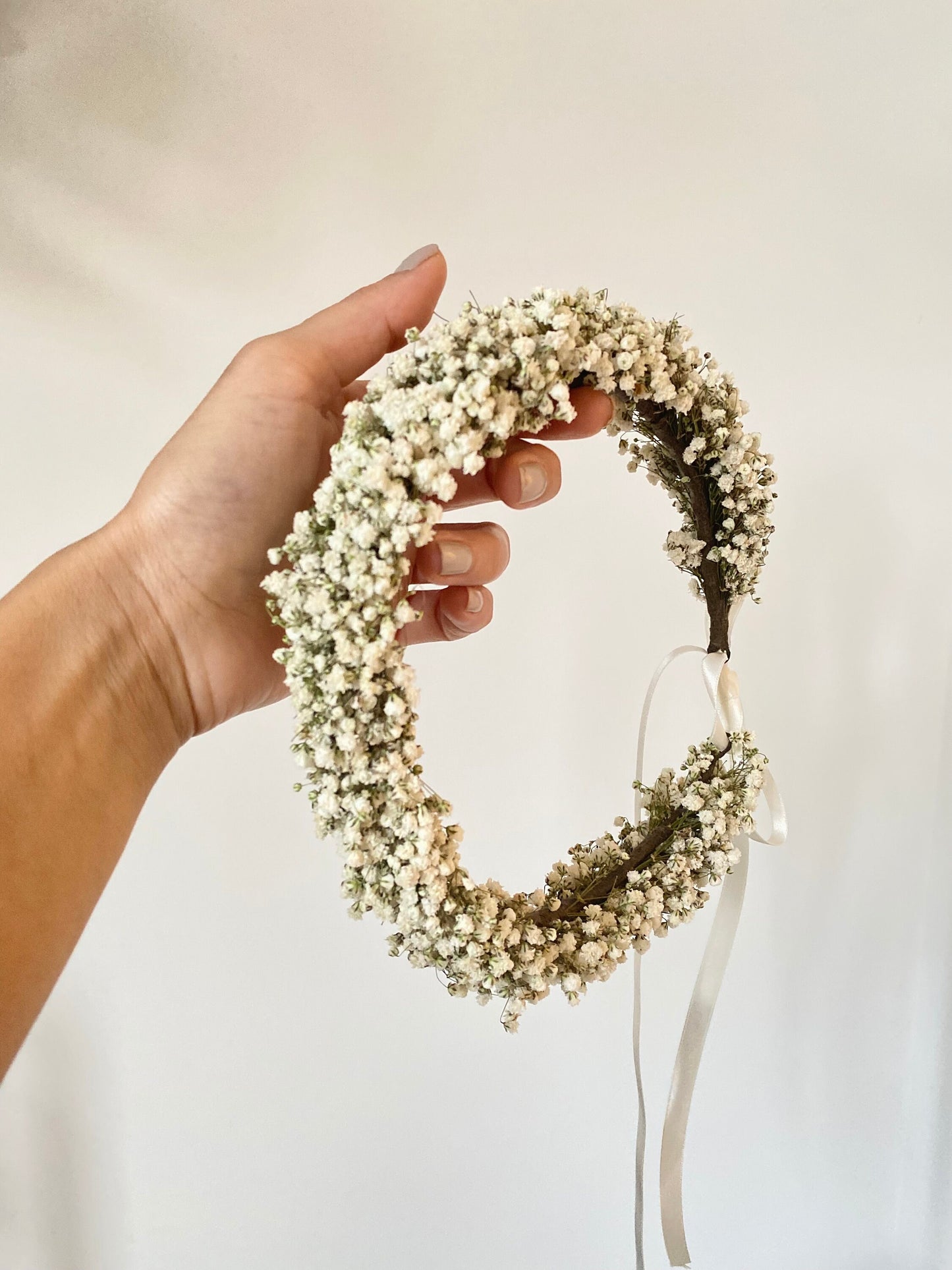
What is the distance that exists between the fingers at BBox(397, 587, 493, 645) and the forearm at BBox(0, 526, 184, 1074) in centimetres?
43

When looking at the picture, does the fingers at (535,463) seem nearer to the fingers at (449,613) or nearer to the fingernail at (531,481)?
the fingernail at (531,481)

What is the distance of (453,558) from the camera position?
53.2 inches

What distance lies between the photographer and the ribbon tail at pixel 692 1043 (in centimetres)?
142

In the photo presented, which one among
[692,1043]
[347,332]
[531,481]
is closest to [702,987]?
[692,1043]

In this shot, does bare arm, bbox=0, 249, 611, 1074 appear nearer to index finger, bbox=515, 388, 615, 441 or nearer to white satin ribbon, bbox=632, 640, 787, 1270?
index finger, bbox=515, 388, 615, 441

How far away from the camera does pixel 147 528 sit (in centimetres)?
130

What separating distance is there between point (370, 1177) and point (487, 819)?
909 millimetres

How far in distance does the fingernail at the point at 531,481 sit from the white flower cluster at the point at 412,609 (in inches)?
5.6

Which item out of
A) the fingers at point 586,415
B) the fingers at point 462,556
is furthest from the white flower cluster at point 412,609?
the fingers at point 462,556

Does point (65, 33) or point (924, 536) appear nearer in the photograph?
point (65, 33)

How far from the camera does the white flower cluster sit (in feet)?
3.21

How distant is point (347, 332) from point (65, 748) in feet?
2.24

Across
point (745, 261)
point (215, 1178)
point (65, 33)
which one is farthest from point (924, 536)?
point (215, 1178)

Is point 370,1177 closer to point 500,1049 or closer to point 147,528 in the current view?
point 500,1049
